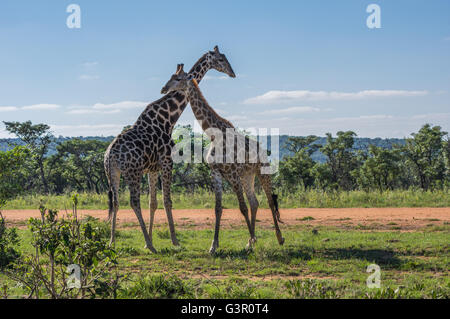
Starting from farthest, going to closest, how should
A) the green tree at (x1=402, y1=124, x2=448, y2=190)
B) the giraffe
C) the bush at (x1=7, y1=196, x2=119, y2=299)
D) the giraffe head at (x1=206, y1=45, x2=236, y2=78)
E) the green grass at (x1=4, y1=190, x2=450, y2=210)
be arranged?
the green tree at (x1=402, y1=124, x2=448, y2=190) < the green grass at (x1=4, y1=190, x2=450, y2=210) < the giraffe head at (x1=206, y1=45, x2=236, y2=78) < the giraffe < the bush at (x1=7, y1=196, x2=119, y2=299)

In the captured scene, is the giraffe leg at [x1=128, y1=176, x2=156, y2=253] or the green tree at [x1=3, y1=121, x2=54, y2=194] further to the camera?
the green tree at [x1=3, y1=121, x2=54, y2=194]

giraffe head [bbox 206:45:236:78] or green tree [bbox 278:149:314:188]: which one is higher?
giraffe head [bbox 206:45:236:78]

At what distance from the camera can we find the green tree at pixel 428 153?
133 feet

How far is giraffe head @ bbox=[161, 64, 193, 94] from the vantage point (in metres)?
9.08

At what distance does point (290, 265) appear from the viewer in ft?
24.5

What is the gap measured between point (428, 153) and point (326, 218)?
1279 inches

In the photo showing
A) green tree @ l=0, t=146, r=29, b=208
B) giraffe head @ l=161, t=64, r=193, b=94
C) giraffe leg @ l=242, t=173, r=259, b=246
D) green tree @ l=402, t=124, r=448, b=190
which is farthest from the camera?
green tree @ l=402, t=124, r=448, b=190

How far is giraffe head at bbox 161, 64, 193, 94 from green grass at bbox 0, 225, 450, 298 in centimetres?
320

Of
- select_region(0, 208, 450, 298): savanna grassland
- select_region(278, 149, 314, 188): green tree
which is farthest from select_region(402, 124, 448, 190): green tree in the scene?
select_region(0, 208, 450, 298): savanna grassland

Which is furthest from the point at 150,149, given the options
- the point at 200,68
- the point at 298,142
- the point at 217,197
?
the point at 298,142

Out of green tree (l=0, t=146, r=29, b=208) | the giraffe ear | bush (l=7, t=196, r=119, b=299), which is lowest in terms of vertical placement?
bush (l=7, t=196, r=119, b=299)

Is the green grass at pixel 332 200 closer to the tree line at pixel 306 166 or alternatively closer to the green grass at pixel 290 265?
the green grass at pixel 290 265

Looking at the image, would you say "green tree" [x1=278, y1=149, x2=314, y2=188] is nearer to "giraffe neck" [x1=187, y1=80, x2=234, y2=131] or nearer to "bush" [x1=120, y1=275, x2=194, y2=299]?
"giraffe neck" [x1=187, y1=80, x2=234, y2=131]

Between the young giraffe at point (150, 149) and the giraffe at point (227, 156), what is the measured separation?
741mm
